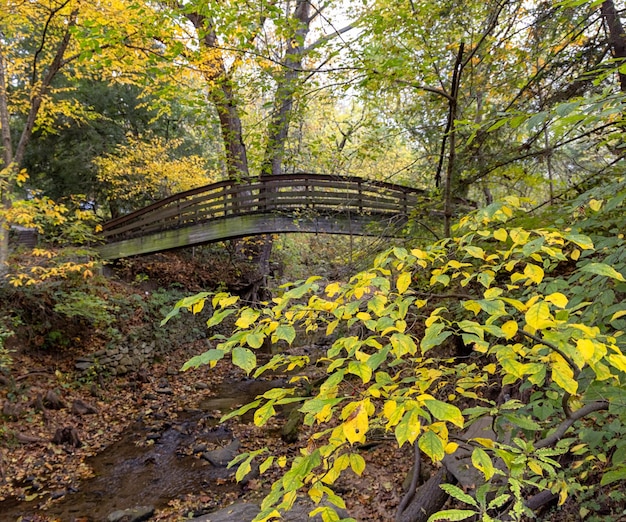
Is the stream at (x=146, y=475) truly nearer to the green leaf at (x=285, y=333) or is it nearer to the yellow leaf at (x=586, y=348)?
the green leaf at (x=285, y=333)

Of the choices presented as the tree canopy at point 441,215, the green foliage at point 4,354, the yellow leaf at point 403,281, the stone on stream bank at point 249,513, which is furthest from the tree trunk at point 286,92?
the green foliage at point 4,354

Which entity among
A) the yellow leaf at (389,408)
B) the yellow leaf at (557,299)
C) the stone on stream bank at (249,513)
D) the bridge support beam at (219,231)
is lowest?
the stone on stream bank at (249,513)

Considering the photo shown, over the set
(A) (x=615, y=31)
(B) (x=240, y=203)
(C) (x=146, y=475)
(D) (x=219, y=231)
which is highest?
(A) (x=615, y=31)

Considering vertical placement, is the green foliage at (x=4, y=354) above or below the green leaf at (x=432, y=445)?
below

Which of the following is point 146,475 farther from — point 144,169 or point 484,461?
point 144,169

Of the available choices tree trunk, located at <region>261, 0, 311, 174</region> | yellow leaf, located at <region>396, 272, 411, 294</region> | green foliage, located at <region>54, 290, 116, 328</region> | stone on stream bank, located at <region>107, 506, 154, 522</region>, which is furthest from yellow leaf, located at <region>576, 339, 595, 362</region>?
green foliage, located at <region>54, 290, 116, 328</region>

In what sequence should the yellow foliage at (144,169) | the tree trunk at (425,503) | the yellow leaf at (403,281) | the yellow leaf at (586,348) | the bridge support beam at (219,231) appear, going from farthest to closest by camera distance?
1. the yellow foliage at (144,169)
2. the bridge support beam at (219,231)
3. the tree trunk at (425,503)
4. the yellow leaf at (403,281)
5. the yellow leaf at (586,348)

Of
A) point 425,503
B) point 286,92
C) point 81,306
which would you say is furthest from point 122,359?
point 425,503

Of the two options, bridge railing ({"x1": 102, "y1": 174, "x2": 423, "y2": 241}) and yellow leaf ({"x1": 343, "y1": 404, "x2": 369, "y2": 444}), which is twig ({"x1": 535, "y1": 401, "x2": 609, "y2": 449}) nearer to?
yellow leaf ({"x1": 343, "y1": 404, "x2": 369, "y2": 444})

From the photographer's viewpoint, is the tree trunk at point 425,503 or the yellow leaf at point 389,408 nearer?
the yellow leaf at point 389,408

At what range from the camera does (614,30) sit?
3521 millimetres

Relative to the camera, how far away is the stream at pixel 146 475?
15.4 ft

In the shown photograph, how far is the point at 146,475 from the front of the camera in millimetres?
5484

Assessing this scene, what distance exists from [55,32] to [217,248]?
742cm
